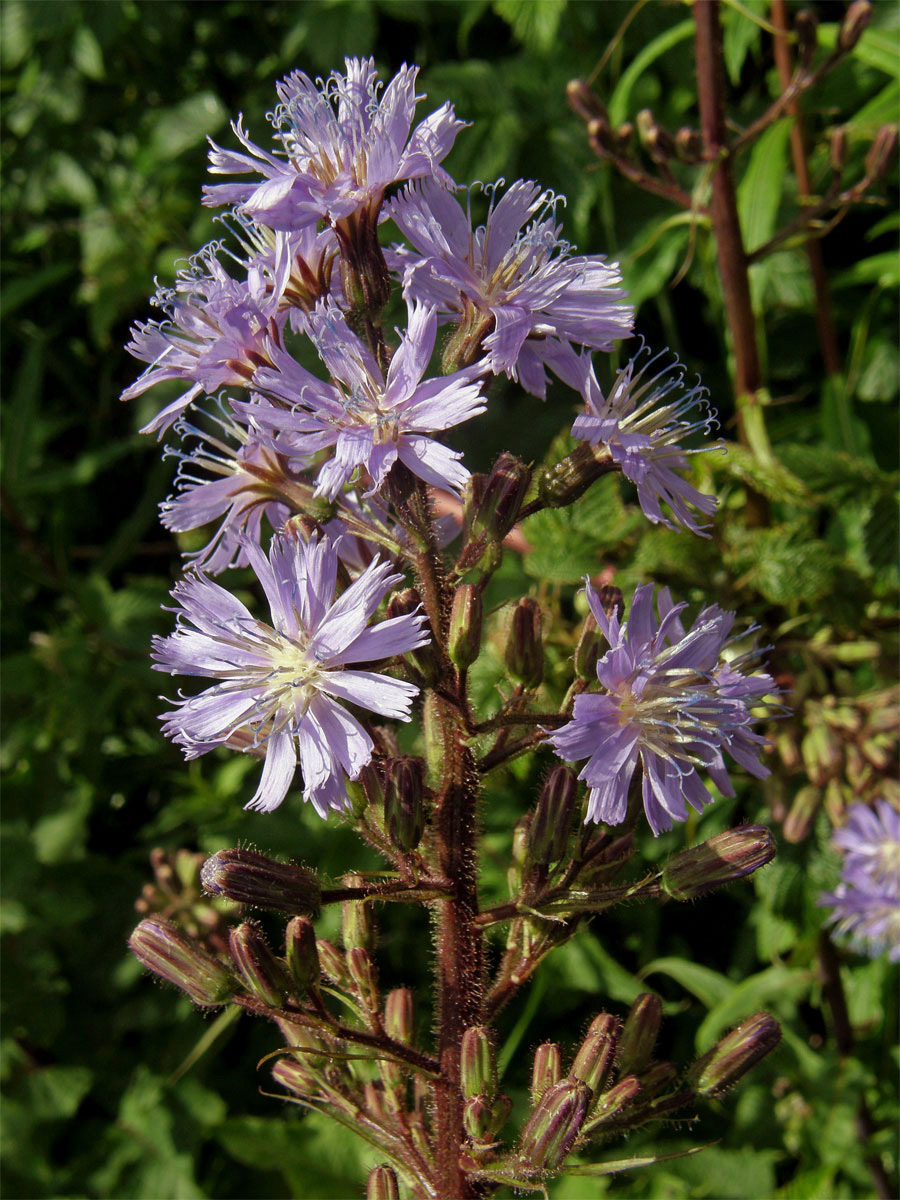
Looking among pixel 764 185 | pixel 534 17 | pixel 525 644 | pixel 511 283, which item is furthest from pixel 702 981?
pixel 534 17

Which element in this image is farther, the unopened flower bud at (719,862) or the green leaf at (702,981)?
the green leaf at (702,981)

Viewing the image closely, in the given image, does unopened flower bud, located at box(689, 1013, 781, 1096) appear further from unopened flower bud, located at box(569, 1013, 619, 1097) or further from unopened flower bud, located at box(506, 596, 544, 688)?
unopened flower bud, located at box(506, 596, 544, 688)

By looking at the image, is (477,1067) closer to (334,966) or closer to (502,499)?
(334,966)

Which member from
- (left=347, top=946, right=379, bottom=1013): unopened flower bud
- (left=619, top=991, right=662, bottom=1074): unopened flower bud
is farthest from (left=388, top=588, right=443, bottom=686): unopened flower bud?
(left=619, top=991, right=662, bottom=1074): unopened flower bud

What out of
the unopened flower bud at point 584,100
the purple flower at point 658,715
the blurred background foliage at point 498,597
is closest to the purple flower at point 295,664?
the purple flower at point 658,715

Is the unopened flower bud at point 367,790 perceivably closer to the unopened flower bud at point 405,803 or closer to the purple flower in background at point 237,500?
the unopened flower bud at point 405,803
